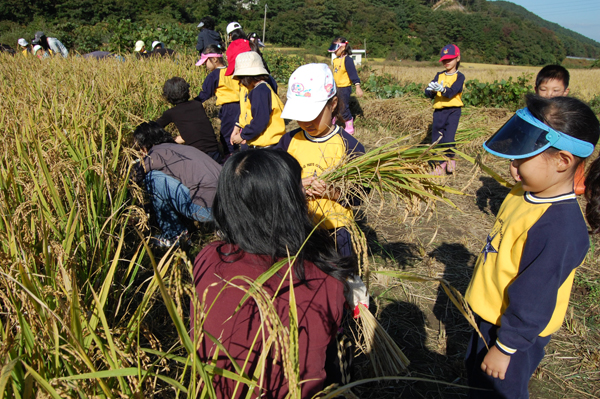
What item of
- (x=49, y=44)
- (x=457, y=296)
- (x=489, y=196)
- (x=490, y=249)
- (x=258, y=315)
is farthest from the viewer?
(x=49, y=44)

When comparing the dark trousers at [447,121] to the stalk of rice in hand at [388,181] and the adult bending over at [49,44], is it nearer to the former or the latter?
the stalk of rice in hand at [388,181]

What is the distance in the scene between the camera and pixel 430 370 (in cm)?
214

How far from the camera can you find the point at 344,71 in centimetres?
640

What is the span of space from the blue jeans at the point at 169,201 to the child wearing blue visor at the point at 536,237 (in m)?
2.36

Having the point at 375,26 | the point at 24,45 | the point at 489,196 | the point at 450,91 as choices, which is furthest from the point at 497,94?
the point at 375,26

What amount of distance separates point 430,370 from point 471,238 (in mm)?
1800

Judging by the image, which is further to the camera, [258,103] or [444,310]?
[258,103]

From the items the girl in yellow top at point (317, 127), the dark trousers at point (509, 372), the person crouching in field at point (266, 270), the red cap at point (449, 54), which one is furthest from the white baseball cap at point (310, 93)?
the red cap at point (449, 54)

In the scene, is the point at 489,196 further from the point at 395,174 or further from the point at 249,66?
the point at 395,174

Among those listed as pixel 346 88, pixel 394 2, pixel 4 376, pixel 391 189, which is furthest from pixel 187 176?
pixel 394 2

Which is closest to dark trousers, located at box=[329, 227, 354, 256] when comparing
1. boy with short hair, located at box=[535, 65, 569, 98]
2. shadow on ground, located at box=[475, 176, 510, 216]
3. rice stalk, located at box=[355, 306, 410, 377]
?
rice stalk, located at box=[355, 306, 410, 377]

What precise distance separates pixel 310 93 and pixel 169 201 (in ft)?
6.04

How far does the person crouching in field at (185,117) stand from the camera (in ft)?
13.2

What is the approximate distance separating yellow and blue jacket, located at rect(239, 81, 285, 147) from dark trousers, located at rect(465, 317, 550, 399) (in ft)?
8.41
